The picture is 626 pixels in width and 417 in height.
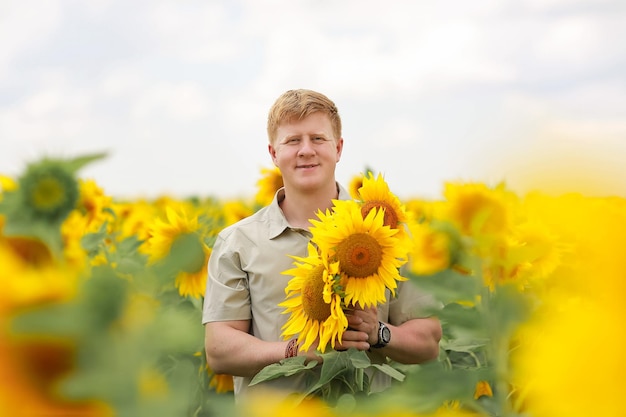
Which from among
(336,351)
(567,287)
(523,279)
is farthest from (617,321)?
(336,351)

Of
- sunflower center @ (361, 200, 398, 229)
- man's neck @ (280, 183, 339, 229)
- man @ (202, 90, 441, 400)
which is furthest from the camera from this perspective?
man's neck @ (280, 183, 339, 229)

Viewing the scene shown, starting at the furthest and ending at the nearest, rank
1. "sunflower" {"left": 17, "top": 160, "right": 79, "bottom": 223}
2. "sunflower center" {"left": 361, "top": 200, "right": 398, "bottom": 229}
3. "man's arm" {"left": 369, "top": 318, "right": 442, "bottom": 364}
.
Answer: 1. "man's arm" {"left": 369, "top": 318, "right": 442, "bottom": 364}
2. "sunflower center" {"left": 361, "top": 200, "right": 398, "bottom": 229}
3. "sunflower" {"left": 17, "top": 160, "right": 79, "bottom": 223}

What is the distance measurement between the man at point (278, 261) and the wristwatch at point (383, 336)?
0.65 ft

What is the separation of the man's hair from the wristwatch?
0.94 m

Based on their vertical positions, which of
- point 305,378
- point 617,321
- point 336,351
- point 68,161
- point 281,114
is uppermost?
point 281,114

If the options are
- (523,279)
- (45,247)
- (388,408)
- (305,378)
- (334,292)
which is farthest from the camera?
(305,378)

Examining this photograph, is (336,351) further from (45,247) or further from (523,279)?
(45,247)

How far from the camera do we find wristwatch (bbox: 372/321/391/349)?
2.47 metres

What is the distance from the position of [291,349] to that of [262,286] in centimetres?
49

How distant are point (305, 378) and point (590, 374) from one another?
2.42 meters

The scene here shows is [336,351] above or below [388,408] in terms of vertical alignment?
below

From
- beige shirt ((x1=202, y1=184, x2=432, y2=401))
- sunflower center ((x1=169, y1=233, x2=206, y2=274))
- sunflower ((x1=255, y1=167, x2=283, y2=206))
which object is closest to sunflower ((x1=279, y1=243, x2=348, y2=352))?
beige shirt ((x1=202, y1=184, x2=432, y2=401))

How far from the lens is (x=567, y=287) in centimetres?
67

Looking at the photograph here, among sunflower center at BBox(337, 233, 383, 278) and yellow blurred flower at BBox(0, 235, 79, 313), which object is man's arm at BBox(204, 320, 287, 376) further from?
yellow blurred flower at BBox(0, 235, 79, 313)
